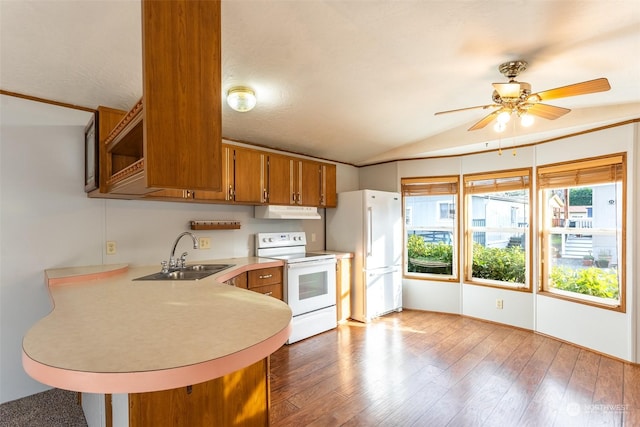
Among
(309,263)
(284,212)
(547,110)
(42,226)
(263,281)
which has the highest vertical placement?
(547,110)

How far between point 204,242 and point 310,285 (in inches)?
49.0

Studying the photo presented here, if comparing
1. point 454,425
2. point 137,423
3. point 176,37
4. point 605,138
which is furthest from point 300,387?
point 605,138

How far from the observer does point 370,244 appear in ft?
13.6

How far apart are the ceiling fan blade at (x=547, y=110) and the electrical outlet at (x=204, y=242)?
309 cm

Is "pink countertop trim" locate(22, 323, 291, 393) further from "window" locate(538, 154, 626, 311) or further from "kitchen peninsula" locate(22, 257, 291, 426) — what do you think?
"window" locate(538, 154, 626, 311)

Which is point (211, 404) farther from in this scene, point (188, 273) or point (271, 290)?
point (271, 290)

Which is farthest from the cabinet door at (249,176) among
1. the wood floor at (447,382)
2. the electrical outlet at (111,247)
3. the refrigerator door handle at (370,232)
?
the wood floor at (447,382)

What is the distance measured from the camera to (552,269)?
146 inches

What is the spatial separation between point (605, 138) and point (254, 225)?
12.3ft

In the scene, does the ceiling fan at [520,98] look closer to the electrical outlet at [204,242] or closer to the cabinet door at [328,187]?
the cabinet door at [328,187]

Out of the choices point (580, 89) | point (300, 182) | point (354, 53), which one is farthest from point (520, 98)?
point (300, 182)

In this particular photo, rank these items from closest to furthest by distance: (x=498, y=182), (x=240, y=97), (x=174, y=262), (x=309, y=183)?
(x=240, y=97) < (x=174, y=262) < (x=309, y=183) < (x=498, y=182)

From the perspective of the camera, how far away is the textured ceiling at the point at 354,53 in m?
1.80

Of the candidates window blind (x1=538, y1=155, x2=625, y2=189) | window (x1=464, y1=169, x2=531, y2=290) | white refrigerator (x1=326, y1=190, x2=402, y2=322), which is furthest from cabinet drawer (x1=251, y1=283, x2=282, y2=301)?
window blind (x1=538, y1=155, x2=625, y2=189)
